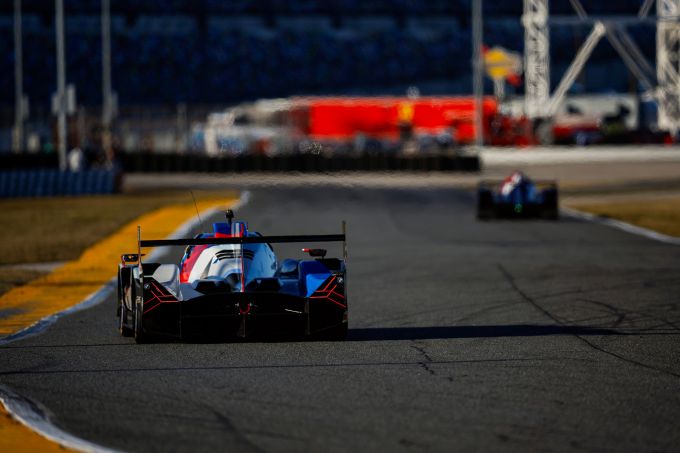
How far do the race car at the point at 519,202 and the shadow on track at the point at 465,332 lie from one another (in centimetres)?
1538

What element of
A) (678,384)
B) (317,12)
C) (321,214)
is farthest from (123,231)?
(317,12)

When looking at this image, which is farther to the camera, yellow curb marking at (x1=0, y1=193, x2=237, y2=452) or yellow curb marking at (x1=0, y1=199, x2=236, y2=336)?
yellow curb marking at (x1=0, y1=199, x2=236, y2=336)

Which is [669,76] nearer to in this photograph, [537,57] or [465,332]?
[537,57]

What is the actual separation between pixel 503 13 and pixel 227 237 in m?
84.4

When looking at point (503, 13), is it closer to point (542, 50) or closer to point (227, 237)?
point (542, 50)

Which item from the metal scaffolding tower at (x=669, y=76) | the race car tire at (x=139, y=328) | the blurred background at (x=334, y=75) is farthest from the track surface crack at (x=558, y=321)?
the metal scaffolding tower at (x=669, y=76)

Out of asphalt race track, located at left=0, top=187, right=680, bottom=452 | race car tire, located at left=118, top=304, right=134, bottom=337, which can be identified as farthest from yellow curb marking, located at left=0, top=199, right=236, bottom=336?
race car tire, located at left=118, top=304, right=134, bottom=337

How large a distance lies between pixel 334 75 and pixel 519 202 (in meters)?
62.6

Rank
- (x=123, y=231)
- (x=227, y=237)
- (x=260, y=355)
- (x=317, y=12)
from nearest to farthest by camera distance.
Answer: (x=260, y=355) → (x=227, y=237) → (x=123, y=231) → (x=317, y=12)

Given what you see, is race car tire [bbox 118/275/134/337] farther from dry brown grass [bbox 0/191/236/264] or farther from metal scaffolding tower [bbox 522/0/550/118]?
metal scaffolding tower [bbox 522/0/550/118]

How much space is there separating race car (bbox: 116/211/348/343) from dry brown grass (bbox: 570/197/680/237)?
589 inches

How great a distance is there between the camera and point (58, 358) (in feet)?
34.5

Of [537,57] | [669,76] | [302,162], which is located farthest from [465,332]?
[669,76]

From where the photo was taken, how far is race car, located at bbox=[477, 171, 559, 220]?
2752cm
